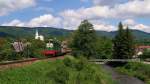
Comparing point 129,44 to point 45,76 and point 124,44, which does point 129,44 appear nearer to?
point 124,44

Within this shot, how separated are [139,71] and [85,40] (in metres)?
25.9

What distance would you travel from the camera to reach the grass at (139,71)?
81950mm

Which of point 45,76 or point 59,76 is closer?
point 45,76

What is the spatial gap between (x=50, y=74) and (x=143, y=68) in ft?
193

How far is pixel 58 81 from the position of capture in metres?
39.4

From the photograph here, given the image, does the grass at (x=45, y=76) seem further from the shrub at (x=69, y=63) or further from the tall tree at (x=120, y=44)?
the tall tree at (x=120, y=44)

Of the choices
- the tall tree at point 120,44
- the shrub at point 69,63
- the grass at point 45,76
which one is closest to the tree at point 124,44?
the tall tree at point 120,44

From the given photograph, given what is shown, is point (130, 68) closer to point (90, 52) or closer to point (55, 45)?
point (90, 52)

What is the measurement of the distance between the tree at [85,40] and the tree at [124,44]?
11.1m

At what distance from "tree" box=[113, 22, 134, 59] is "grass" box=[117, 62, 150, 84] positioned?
11.4 metres

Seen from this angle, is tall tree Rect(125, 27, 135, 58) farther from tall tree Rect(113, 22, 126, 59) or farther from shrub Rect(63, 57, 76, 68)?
shrub Rect(63, 57, 76, 68)

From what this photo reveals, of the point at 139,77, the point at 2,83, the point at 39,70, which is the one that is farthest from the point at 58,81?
the point at 139,77

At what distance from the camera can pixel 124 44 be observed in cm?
12194

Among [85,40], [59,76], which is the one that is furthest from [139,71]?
[59,76]
